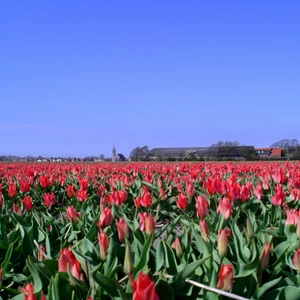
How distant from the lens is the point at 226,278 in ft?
4.68

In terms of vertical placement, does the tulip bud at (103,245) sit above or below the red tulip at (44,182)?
below

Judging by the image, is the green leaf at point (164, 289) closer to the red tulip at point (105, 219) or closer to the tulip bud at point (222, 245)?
the tulip bud at point (222, 245)

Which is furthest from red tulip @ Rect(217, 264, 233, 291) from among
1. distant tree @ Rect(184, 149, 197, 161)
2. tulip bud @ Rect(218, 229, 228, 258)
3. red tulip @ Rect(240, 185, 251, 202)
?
distant tree @ Rect(184, 149, 197, 161)

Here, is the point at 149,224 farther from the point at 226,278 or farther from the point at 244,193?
the point at 244,193

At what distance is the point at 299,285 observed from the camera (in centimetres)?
160

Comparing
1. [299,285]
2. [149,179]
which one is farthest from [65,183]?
[299,285]

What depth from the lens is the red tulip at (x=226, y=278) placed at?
1421 mm

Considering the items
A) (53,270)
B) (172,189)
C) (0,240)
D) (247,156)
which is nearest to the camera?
(53,270)

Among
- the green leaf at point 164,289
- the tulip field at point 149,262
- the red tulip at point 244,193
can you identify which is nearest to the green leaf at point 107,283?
the tulip field at point 149,262

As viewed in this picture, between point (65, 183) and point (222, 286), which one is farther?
point (65, 183)

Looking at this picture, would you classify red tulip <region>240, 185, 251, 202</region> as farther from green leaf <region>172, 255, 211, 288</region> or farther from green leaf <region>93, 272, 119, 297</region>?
green leaf <region>93, 272, 119, 297</region>

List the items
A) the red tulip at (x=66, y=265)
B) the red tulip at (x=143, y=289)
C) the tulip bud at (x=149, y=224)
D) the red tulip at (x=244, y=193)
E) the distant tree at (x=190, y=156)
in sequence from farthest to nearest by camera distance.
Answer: the distant tree at (x=190, y=156)
the red tulip at (x=244, y=193)
the tulip bud at (x=149, y=224)
the red tulip at (x=66, y=265)
the red tulip at (x=143, y=289)

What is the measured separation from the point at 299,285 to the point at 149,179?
3044 millimetres

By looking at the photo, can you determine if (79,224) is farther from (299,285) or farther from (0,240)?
(299,285)
